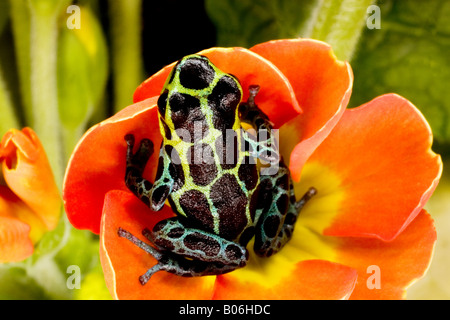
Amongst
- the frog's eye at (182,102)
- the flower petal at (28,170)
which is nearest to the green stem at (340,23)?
the frog's eye at (182,102)

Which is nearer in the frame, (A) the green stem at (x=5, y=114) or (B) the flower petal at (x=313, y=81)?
(B) the flower petal at (x=313, y=81)

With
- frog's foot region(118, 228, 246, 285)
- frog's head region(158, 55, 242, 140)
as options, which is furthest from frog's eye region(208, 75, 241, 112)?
frog's foot region(118, 228, 246, 285)

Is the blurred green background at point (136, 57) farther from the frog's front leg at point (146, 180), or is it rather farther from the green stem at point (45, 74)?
the frog's front leg at point (146, 180)

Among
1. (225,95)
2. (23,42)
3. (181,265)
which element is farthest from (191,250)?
(23,42)

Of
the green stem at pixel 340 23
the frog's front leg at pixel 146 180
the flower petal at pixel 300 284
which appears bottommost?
the flower petal at pixel 300 284

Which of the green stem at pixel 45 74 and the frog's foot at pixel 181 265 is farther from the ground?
the green stem at pixel 45 74

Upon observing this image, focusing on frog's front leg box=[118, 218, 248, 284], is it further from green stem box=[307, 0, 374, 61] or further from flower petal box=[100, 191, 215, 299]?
green stem box=[307, 0, 374, 61]

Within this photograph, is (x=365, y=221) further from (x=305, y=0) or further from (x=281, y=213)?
(x=305, y=0)

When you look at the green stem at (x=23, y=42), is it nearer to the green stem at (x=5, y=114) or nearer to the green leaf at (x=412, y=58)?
the green stem at (x=5, y=114)
